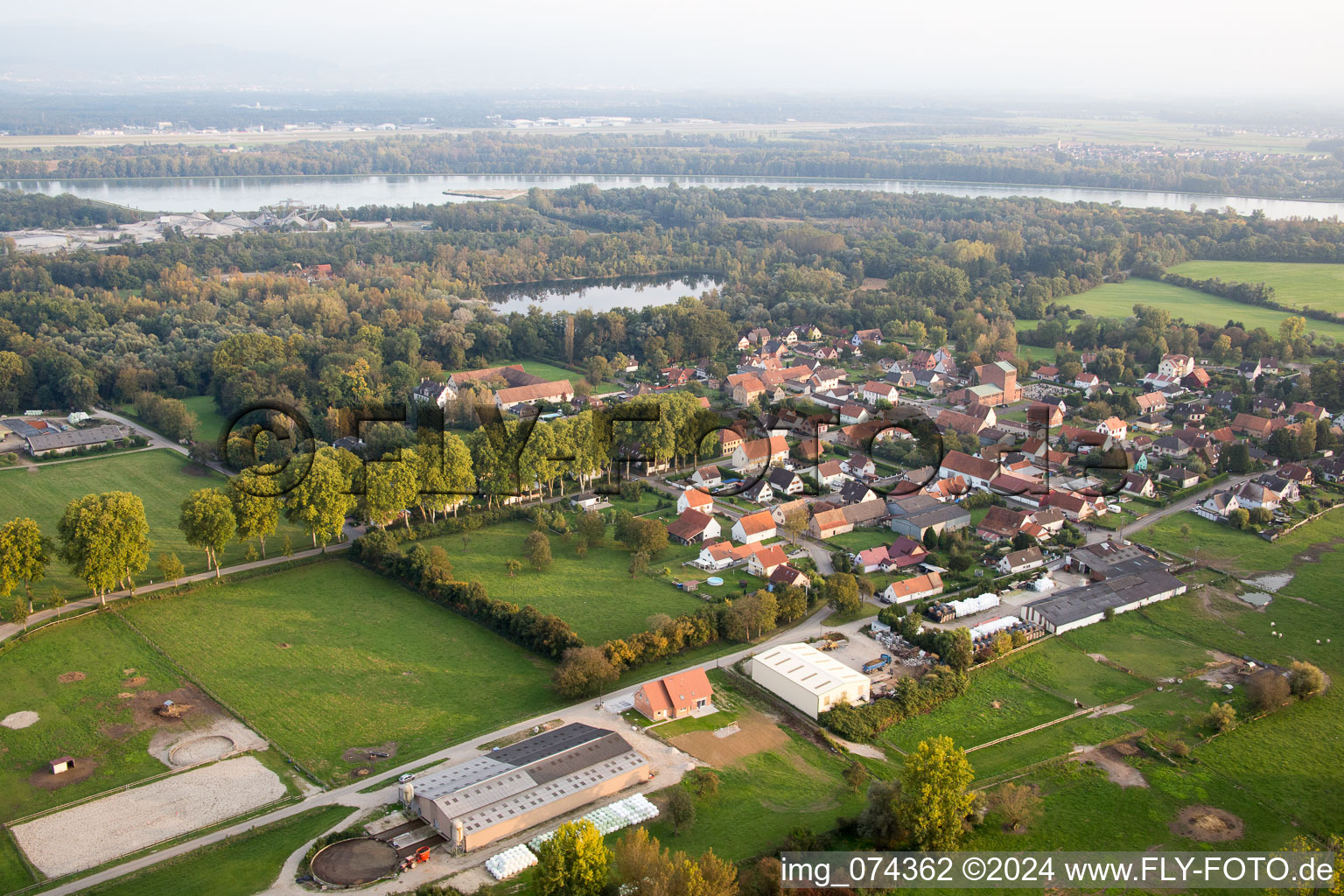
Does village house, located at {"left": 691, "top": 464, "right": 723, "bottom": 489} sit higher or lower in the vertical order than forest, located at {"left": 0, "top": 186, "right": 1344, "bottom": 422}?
lower

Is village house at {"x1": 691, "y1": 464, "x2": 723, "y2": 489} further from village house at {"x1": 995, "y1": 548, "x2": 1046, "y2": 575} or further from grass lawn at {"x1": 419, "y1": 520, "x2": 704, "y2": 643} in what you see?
village house at {"x1": 995, "y1": 548, "x2": 1046, "y2": 575}

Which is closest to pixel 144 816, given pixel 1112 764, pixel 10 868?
pixel 10 868

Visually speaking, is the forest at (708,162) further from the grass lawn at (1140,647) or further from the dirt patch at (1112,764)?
the dirt patch at (1112,764)

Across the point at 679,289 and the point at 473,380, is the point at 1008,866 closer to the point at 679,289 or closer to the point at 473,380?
the point at 473,380

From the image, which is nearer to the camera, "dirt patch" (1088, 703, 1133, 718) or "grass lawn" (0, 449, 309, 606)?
"dirt patch" (1088, 703, 1133, 718)

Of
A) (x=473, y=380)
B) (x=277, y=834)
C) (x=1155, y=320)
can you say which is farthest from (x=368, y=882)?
(x=1155, y=320)

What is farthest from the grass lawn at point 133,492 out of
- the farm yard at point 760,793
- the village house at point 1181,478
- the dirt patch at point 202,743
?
the village house at point 1181,478

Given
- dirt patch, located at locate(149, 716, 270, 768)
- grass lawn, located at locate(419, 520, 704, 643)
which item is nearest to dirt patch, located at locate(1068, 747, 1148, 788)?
grass lawn, located at locate(419, 520, 704, 643)
